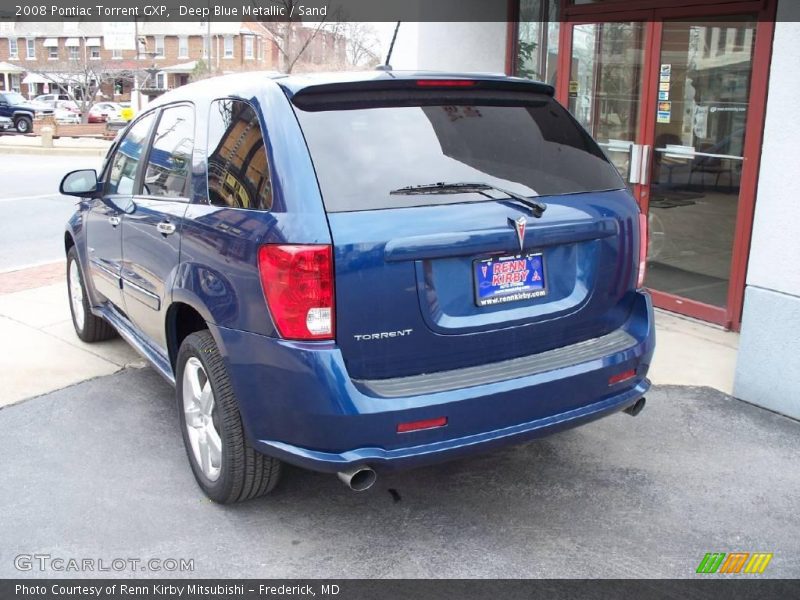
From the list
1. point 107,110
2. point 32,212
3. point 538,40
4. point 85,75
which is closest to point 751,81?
point 538,40

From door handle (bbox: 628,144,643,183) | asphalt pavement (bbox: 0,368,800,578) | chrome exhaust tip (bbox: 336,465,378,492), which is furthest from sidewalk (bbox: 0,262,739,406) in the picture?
chrome exhaust tip (bbox: 336,465,378,492)

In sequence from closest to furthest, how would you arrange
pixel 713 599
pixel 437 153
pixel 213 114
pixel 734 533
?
pixel 713 599, pixel 437 153, pixel 734 533, pixel 213 114

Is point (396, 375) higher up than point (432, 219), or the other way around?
point (432, 219)

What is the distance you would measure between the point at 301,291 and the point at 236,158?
2.66 feet

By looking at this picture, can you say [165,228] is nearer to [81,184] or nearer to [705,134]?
[81,184]

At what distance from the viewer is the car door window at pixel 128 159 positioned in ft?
15.3

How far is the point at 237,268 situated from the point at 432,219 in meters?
0.78

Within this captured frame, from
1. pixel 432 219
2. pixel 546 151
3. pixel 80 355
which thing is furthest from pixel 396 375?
pixel 80 355

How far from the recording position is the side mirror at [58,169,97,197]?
16.5ft

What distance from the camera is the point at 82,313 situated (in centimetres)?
591

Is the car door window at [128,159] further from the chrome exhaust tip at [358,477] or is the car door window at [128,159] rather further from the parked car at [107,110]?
the parked car at [107,110]

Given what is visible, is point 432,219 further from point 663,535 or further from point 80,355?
point 80,355

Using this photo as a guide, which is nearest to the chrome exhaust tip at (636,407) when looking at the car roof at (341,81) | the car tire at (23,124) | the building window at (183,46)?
the car roof at (341,81)

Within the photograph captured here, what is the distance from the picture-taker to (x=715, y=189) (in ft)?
20.6
